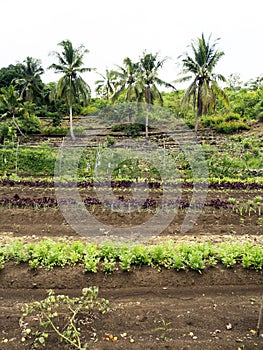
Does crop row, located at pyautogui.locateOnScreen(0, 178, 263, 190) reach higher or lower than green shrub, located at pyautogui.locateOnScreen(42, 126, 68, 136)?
lower

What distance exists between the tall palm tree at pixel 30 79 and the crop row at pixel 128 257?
29451 millimetres

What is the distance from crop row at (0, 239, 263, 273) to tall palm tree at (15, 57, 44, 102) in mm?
29451

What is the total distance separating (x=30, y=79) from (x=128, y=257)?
30894 mm

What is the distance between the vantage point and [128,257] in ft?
15.4

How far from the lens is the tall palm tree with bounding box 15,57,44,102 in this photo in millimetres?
32062

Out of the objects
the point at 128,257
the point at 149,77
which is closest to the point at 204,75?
the point at 149,77

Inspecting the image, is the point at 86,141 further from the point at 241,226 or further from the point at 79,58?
the point at 241,226

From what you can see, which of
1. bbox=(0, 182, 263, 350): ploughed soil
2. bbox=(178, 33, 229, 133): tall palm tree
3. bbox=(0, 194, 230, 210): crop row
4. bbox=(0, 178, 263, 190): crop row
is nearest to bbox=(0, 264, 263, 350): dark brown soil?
bbox=(0, 182, 263, 350): ploughed soil

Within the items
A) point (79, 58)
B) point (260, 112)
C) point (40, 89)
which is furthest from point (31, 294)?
point (40, 89)

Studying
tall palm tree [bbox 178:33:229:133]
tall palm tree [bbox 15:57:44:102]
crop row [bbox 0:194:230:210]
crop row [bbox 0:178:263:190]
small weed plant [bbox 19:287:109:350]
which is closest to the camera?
small weed plant [bbox 19:287:109:350]

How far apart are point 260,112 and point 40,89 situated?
69.2 feet

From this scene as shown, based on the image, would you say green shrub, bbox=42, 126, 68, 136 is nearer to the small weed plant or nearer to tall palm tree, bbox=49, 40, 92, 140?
→ tall palm tree, bbox=49, 40, 92, 140

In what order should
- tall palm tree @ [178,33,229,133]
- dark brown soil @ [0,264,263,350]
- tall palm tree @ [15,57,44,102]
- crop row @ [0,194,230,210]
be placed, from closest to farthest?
dark brown soil @ [0,264,263,350] → crop row @ [0,194,230,210] → tall palm tree @ [178,33,229,133] → tall palm tree @ [15,57,44,102]

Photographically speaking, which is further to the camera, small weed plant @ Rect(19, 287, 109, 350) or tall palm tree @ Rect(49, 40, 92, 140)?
tall palm tree @ Rect(49, 40, 92, 140)
